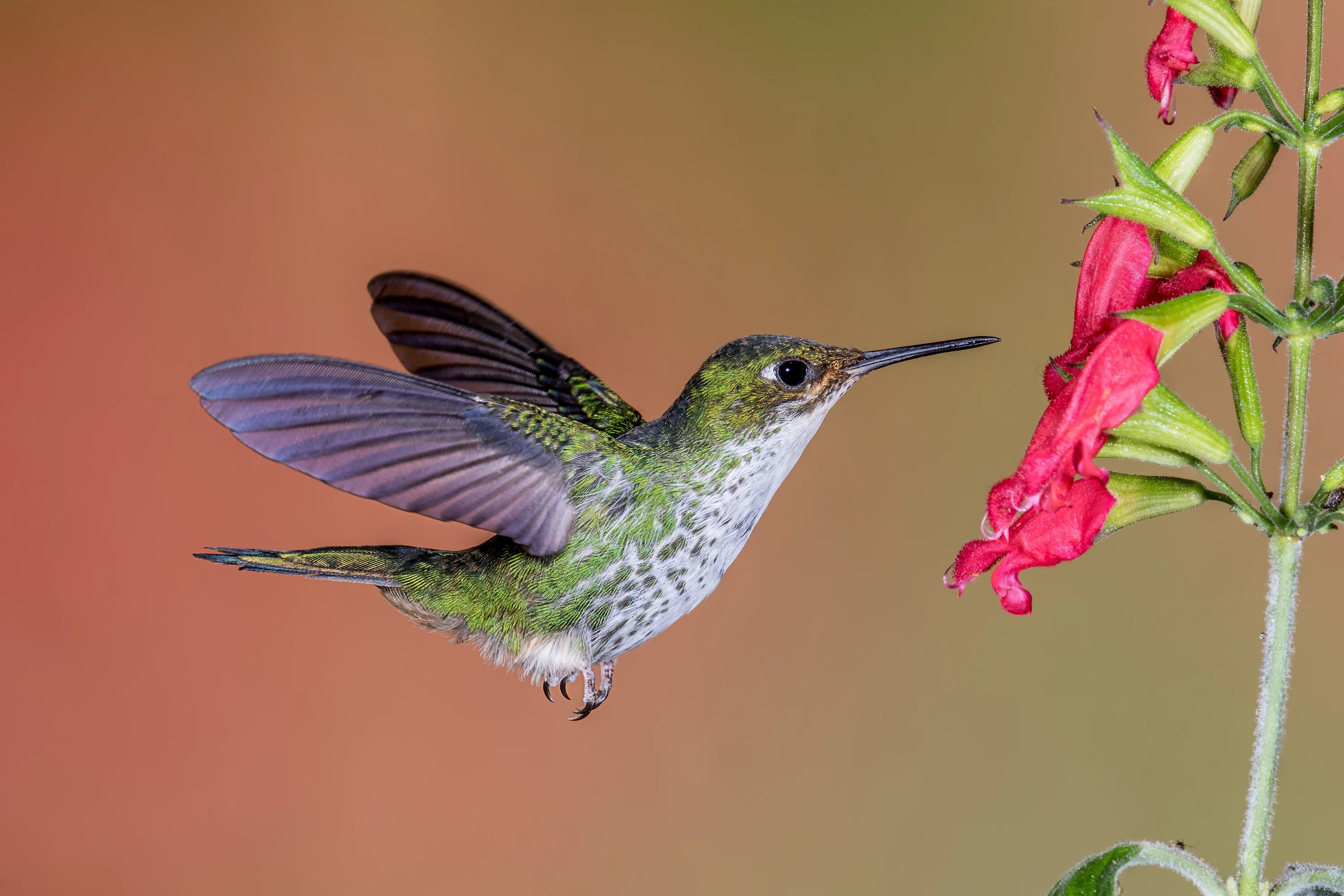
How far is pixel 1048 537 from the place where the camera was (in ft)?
1.73

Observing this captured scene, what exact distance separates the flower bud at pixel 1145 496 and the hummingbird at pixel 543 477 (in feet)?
0.48

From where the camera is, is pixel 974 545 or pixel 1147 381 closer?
pixel 1147 381

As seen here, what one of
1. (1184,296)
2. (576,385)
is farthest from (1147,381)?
(576,385)

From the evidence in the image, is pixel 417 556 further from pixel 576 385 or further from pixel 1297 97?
pixel 1297 97

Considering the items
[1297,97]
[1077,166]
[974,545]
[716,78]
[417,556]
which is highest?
[1297,97]

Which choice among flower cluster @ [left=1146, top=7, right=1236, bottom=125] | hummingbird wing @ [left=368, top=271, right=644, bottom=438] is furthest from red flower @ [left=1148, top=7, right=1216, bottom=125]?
hummingbird wing @ [left=368, top=271, right=644, bottom=438]

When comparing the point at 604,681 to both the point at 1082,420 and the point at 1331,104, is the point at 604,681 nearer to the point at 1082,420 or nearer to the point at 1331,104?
the point at 1082,420

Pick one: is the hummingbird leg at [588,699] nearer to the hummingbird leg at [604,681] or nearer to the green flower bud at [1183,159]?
the hummingbird leg at [604,681]

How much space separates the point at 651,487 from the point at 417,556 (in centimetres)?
25

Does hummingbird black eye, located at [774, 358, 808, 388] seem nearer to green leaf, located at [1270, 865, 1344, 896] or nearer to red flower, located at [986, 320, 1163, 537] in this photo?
red flower, located at [986, 320, 1163, 537]

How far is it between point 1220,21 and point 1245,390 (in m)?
0.17

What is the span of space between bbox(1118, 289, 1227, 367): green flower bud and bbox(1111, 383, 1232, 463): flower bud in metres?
0.06

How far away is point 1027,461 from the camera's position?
1.60 ft

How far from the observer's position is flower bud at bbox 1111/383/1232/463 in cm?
53
